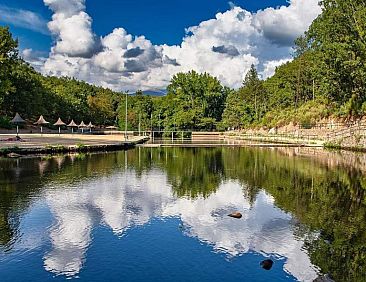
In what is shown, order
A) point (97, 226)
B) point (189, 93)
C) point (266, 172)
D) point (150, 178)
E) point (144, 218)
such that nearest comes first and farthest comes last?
point (97, 226)
point (144, 218)
point (150, 178)
point (266, 172)
point (189, 93)

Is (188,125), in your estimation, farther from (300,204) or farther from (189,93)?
(300,204)

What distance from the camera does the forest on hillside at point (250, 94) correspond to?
5153 centimetres

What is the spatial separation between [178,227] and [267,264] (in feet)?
14.7

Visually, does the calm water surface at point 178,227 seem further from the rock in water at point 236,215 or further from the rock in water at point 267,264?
the rock in water at point 236,215

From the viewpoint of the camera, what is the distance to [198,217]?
16.1 metres

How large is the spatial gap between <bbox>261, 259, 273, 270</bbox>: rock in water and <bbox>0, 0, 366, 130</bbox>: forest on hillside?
40.0 metres

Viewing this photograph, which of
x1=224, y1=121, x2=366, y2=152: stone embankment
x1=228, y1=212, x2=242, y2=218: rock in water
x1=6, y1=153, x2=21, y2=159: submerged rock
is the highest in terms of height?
x1=224, y1=121, x2=366, y2=152: stone embankment

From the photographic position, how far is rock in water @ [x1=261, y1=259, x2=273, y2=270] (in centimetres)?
1088

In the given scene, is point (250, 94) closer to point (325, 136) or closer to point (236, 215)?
point (325, 136)

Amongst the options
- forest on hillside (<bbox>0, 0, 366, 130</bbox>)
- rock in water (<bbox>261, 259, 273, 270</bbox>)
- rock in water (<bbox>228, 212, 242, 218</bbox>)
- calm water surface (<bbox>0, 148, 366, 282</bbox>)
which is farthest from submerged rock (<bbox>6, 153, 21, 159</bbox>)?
rock in water (<bbox>261, 259, 273, 270</bbox>)

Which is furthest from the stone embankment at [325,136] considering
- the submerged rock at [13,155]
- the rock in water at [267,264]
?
the rock in water at [267,264]

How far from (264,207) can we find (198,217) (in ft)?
11.9

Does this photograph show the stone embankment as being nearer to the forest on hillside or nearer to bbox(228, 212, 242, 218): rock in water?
the forest on hillside

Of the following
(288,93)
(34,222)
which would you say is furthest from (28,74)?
(34,222)
